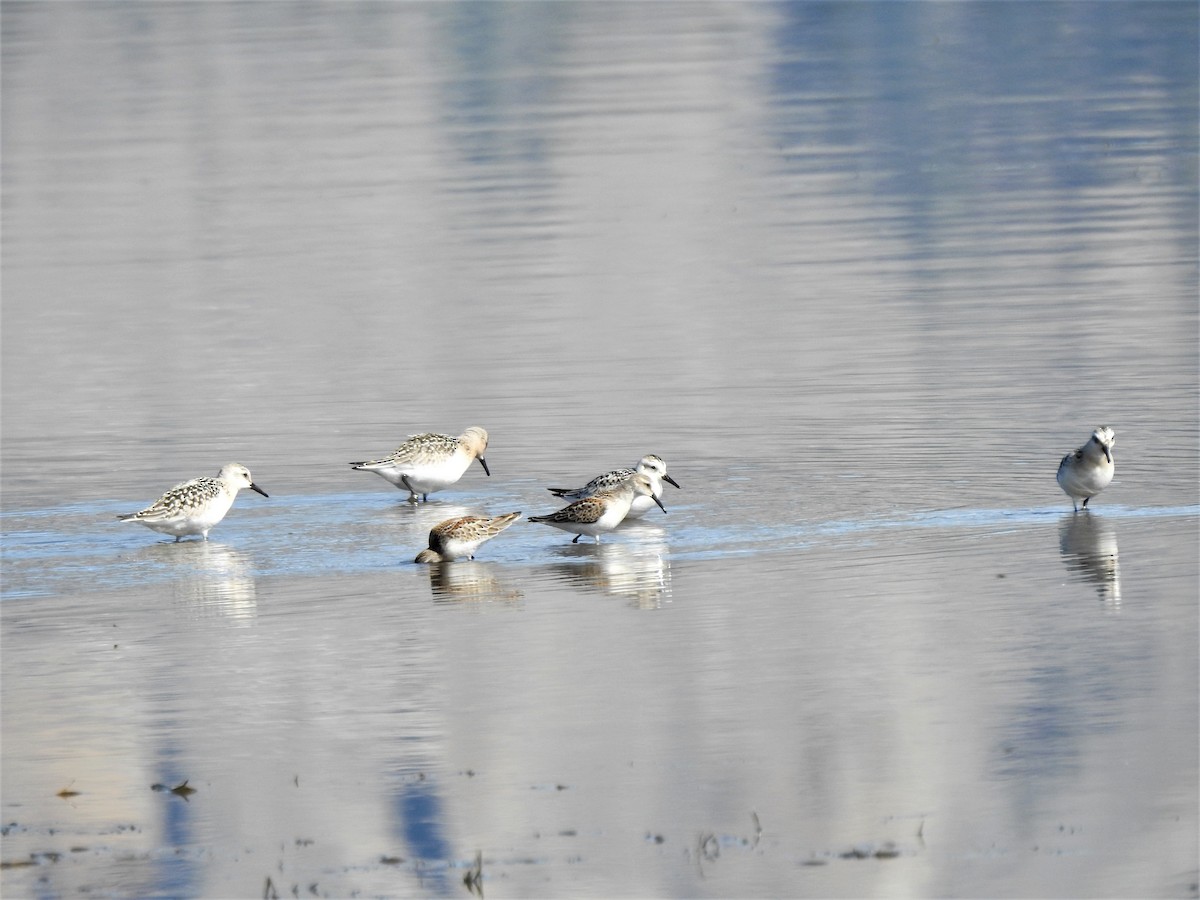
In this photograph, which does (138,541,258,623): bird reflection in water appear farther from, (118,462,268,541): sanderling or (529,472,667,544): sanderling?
(529,472,667,544): sanderling

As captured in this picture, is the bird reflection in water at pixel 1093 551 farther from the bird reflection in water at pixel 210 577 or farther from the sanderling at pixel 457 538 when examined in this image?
the bird reflection in water at pixel 210 577

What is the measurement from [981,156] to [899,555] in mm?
27521

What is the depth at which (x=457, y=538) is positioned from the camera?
1565cm

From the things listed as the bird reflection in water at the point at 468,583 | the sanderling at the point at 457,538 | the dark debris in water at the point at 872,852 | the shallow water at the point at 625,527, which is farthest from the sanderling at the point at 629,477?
the dark debris in water at the point at 872,852

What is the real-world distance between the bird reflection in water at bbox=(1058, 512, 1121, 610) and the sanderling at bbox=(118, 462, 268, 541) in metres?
6.09

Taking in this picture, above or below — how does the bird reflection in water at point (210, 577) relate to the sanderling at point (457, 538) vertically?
below

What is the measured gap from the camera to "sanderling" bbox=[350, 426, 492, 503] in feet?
60.4

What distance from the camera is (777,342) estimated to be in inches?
972

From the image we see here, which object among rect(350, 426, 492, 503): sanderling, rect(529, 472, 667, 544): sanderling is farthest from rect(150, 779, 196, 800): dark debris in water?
rect(350, 426, 492, 503): sanderling

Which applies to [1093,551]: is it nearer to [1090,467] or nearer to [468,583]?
[1090,467]

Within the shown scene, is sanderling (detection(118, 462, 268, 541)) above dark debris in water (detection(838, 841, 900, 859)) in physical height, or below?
below

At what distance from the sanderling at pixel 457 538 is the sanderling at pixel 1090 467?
13.1 ft

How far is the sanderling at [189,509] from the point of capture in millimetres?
16953

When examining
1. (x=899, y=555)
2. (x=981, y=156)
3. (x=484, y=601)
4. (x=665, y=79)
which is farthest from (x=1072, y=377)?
(x=665, y=79)
